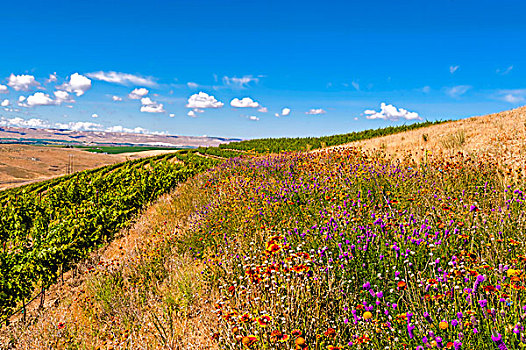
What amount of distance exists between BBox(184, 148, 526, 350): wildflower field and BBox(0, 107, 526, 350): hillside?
0.02 metres

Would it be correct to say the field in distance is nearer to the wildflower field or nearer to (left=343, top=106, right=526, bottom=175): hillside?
the wildflower field

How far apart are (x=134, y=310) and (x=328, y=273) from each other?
242 cm

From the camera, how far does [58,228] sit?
6.89 meters

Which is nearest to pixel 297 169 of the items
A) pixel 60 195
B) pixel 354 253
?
pixel 354 253

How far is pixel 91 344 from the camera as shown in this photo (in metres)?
3.54

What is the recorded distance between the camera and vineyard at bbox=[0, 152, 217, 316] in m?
5.39

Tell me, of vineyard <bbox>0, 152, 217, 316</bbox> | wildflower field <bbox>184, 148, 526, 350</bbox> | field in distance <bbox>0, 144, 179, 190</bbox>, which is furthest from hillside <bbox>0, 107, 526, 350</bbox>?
field in distance <bbox>0, 144, 179, 190</bbox>

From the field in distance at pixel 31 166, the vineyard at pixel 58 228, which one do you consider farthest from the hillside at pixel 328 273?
the field in distance at pixel 31 166

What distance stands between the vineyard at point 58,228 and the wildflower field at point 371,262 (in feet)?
9.90

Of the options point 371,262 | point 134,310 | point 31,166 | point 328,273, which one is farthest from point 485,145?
point 31,166

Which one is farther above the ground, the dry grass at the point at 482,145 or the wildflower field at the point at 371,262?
the dry grass at the point at 482,145

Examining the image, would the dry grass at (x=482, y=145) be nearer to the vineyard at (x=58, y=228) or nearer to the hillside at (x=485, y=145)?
the hillside at (x=485, y=145)

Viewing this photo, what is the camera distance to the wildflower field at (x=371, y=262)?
189 cm

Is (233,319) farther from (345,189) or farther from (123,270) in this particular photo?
(123,270)
